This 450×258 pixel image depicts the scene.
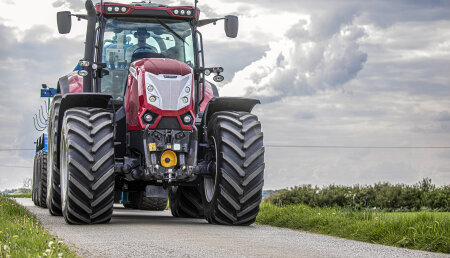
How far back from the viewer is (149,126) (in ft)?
33.6

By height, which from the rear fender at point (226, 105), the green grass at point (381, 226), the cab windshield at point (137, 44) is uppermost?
the cab windshield at point (137, 44)

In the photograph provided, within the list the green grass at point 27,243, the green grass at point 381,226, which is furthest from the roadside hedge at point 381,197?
the green grass at point 27,243

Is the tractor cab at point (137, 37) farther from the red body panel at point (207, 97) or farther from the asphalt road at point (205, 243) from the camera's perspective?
the asphalt road at point (205, 243)

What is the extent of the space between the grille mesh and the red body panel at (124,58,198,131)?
0.09 m

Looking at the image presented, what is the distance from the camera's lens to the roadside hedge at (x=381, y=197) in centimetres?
1823

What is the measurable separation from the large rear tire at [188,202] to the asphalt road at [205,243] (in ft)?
9.79

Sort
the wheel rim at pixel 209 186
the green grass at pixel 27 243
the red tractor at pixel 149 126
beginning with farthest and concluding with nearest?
the wheel rim at pixel 209 186 → the red tractor at pixel 149 126 → the green grass at pixel 27 243

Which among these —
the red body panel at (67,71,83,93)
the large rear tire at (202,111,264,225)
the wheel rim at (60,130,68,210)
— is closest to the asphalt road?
the large rear tire at (202,111,264,225)

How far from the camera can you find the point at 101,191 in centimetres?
972

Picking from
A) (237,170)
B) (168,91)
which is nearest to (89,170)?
(168,91)

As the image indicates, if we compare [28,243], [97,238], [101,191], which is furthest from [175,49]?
[28,243]

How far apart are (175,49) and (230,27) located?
46.3 inches

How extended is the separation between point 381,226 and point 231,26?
4593mm

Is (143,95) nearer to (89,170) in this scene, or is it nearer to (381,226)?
(89,170)
